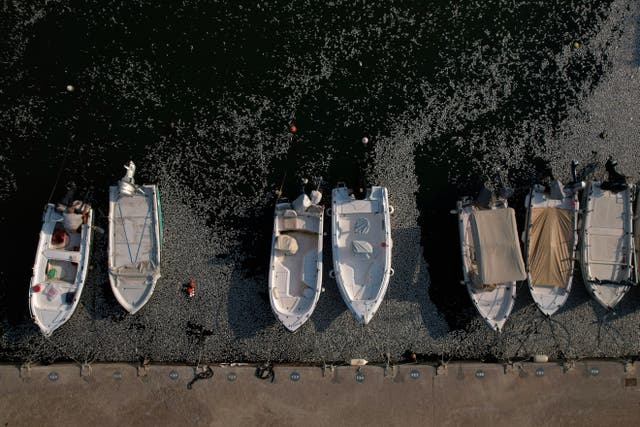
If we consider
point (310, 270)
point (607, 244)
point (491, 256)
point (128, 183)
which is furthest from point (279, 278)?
point (607, 244)

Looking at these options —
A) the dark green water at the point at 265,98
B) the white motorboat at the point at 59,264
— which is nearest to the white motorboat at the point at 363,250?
the dark green water at the point at 265,98

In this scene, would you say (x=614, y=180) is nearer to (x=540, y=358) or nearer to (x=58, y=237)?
(x=540, y=358)

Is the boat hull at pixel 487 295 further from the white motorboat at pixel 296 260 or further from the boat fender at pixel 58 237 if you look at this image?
the boat fender at pixel 58 237

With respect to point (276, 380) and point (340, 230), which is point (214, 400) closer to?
point (276, 380)

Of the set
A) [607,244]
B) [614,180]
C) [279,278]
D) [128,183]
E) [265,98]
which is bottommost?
[279,278]

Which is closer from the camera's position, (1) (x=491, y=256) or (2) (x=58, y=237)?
(1) (x=491, y=256)

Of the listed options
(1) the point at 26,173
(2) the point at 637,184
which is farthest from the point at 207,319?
(2) the point at 637,184

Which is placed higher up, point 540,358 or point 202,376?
point 540,358
